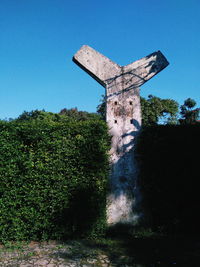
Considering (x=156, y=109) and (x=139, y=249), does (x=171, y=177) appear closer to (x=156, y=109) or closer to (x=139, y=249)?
(x=139, y=249)

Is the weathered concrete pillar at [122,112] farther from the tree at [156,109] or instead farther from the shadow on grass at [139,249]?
the tree at [156,109]

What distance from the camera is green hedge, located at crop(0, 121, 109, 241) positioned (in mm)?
5000

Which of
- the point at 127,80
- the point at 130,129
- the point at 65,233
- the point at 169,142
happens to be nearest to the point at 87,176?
the point at 65,233

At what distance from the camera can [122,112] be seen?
6.05 m

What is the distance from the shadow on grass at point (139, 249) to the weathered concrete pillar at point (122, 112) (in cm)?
53

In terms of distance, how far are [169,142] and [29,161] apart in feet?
12.4

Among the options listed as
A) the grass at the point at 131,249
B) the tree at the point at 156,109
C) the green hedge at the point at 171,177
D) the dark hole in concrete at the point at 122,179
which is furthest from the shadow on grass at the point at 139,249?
the tree at the point at 156,109

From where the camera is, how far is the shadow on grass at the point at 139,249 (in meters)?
3.79

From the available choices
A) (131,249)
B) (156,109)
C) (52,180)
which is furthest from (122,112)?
(156,109)

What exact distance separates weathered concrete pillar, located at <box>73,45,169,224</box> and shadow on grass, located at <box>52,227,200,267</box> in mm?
526

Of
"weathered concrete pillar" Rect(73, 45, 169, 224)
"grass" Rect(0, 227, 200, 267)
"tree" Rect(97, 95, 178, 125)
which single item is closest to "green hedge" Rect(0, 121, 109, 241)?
"grass" Rect(0, 227, 200, 267)

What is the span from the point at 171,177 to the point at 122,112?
2286 mm

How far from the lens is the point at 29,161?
5145mm

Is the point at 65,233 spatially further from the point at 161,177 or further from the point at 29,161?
the point at 161,177
